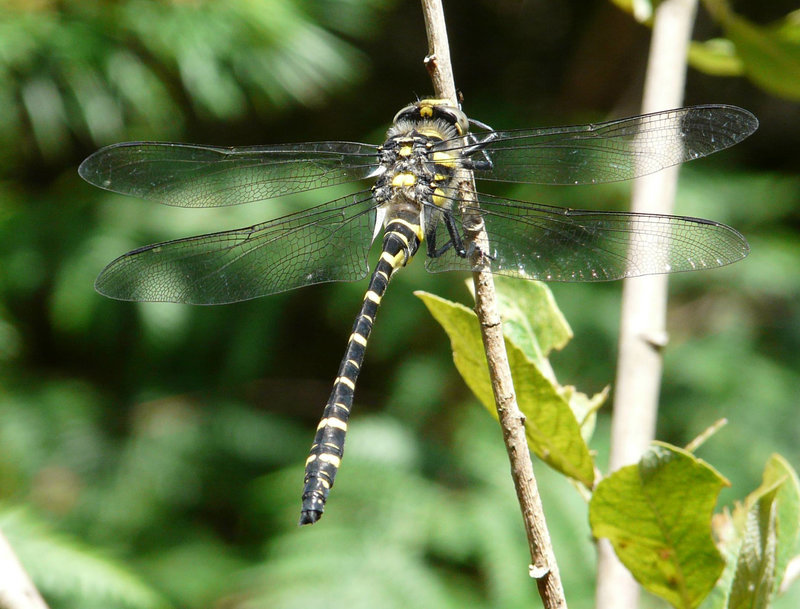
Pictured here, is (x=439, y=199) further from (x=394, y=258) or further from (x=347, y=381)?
(x=347, y=381)

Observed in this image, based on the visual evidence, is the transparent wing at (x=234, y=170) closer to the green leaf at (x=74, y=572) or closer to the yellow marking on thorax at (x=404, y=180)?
the yellow marking on thorax at (x=404, y=180)

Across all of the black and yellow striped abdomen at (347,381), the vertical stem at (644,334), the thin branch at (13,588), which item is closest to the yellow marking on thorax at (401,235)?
the black and yellow striped abdomen at (347,381)

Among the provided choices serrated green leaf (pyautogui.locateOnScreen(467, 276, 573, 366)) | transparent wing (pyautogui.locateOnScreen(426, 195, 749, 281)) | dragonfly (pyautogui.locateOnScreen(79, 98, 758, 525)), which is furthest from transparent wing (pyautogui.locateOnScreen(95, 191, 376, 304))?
serrated green leaf (pyautogui.locateOnScreen(467, 276, 573, 366))

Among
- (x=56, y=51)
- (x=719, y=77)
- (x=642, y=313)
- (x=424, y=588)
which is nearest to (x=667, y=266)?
(x=642, y=313)

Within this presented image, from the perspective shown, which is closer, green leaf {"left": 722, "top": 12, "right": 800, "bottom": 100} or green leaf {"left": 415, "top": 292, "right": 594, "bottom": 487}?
green leaf {"left": 415, "top": 292, "right": 594, "bottom": 487}

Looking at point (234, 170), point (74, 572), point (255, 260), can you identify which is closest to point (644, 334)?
point (255, 260)

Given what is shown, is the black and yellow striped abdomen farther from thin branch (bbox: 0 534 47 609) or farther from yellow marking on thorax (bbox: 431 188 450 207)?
thin branch (bbox: 0 534 47 609)
